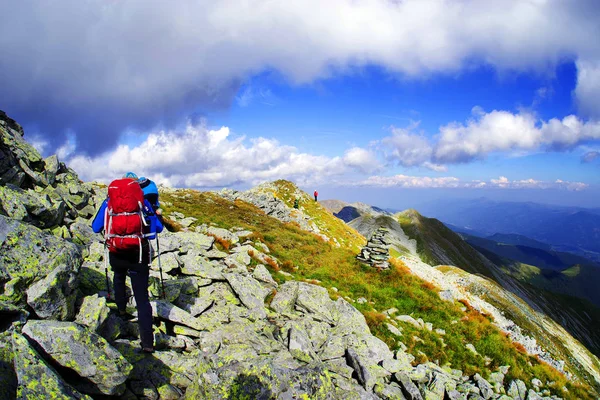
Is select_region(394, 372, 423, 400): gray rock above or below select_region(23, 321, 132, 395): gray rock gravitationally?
below

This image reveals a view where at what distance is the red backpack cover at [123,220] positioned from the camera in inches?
284

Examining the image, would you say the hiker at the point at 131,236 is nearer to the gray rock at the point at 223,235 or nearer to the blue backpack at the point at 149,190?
the blue backpack at the point at 149,190

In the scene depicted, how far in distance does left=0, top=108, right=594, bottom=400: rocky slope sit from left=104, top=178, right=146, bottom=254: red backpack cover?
1417 millimetres

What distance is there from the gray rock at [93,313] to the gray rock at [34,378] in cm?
209

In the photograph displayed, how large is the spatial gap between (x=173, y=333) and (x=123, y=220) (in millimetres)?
4193

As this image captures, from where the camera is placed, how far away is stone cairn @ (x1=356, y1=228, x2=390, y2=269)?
2588cm

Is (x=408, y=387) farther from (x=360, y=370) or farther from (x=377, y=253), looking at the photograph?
(x=377, y=253)

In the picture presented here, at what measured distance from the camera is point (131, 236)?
285 inches

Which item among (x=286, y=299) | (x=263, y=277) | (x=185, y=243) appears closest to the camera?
(x=286, y=299)

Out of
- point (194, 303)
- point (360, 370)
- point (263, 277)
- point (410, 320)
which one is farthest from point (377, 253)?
point (194, 303)

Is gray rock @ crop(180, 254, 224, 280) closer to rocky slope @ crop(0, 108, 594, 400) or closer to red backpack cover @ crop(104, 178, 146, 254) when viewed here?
rocky slope @ crop(0, 108, 594, 400)

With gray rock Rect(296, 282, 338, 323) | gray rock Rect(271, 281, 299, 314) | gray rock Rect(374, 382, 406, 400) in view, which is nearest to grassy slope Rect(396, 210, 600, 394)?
gray rock Rect(296, 282, 338, 323)

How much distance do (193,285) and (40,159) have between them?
1325cm

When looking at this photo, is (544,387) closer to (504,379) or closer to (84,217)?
(504,379)
